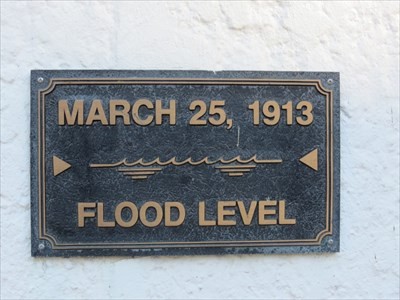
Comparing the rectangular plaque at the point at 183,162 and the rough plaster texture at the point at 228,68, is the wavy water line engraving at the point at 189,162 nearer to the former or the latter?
the rectangular plaque at the point at 183,162

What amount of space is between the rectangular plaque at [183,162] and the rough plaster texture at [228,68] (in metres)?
0.05

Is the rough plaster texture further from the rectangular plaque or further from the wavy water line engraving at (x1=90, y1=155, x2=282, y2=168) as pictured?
the wavy water line engraving at (x1=90, y1=155, x2=282, y2=168)

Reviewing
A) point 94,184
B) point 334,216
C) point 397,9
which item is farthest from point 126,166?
point 397,9

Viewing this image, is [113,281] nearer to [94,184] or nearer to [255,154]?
[94,184]

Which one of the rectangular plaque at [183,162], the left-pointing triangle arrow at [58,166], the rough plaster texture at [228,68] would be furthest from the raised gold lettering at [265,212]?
the left-pointing triangle arrow at [58,166]

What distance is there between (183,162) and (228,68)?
0.38m

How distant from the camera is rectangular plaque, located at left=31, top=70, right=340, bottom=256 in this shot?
182 cm

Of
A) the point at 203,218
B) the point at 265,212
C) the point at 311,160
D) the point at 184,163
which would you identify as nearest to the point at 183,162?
the point at 184,163

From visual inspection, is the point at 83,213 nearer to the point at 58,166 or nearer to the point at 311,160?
the point at 58,166

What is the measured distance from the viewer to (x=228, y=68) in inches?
73.7

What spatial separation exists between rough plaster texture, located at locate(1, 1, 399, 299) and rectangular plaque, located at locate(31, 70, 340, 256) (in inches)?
2.1

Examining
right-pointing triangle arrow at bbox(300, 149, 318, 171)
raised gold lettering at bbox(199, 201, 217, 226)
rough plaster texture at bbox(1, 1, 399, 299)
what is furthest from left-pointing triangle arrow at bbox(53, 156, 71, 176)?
right-pointing triangle arrow at bbox(300, 149, 318, 171)

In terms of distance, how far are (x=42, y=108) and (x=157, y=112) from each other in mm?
403

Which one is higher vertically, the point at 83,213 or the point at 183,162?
the point at 183,162
